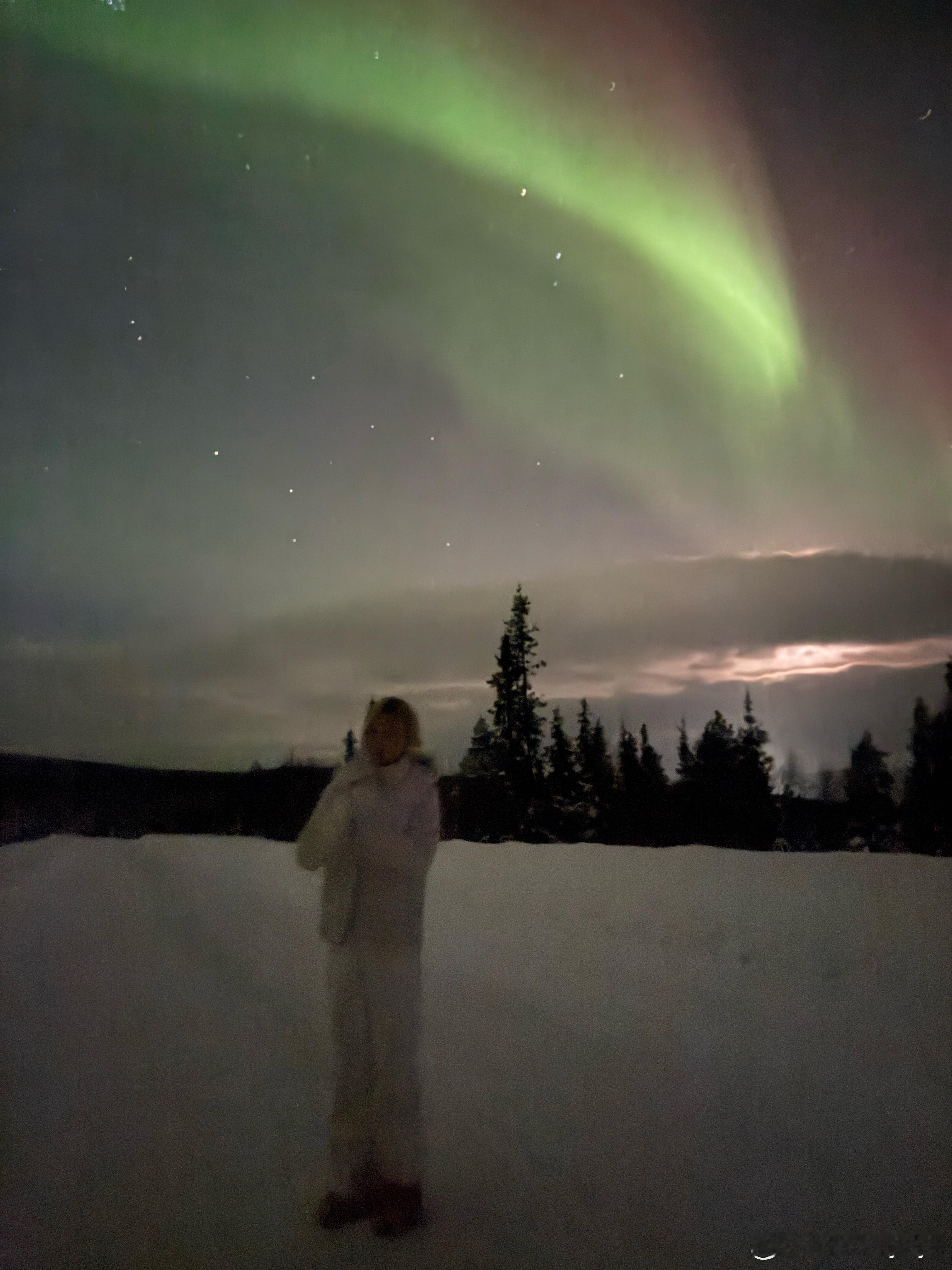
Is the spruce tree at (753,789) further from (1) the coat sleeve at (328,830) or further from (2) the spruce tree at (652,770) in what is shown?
(1) the coat sleeve at (328,830)

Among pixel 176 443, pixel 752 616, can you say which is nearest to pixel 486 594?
pixel 752 616

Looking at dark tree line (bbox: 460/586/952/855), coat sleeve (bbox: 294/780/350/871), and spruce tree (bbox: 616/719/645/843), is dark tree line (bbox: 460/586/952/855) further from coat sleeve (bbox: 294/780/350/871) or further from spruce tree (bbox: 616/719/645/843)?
coat sleeve (bbox: 294/780/350/871)

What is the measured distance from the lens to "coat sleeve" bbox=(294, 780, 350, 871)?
98cm

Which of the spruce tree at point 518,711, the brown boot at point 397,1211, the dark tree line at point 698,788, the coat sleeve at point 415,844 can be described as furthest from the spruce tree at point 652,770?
the brown boot at point 397,1211

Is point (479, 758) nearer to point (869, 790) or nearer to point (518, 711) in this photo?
point (518, 711)

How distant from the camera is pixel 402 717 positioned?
99 cm

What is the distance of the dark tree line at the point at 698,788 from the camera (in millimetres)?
984

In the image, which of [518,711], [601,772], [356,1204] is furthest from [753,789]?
[356,1204]

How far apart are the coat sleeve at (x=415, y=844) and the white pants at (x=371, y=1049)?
0.09 meters

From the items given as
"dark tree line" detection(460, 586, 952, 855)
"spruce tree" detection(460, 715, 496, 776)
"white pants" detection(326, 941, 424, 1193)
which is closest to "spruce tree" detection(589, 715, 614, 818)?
"dark tree line" detection(460, 586, 952, 855)

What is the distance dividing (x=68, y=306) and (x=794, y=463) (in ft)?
2.89

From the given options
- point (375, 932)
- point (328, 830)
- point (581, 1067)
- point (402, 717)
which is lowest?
point (581, 1067)

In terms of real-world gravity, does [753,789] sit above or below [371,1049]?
above

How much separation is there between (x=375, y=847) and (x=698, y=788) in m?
0.36
